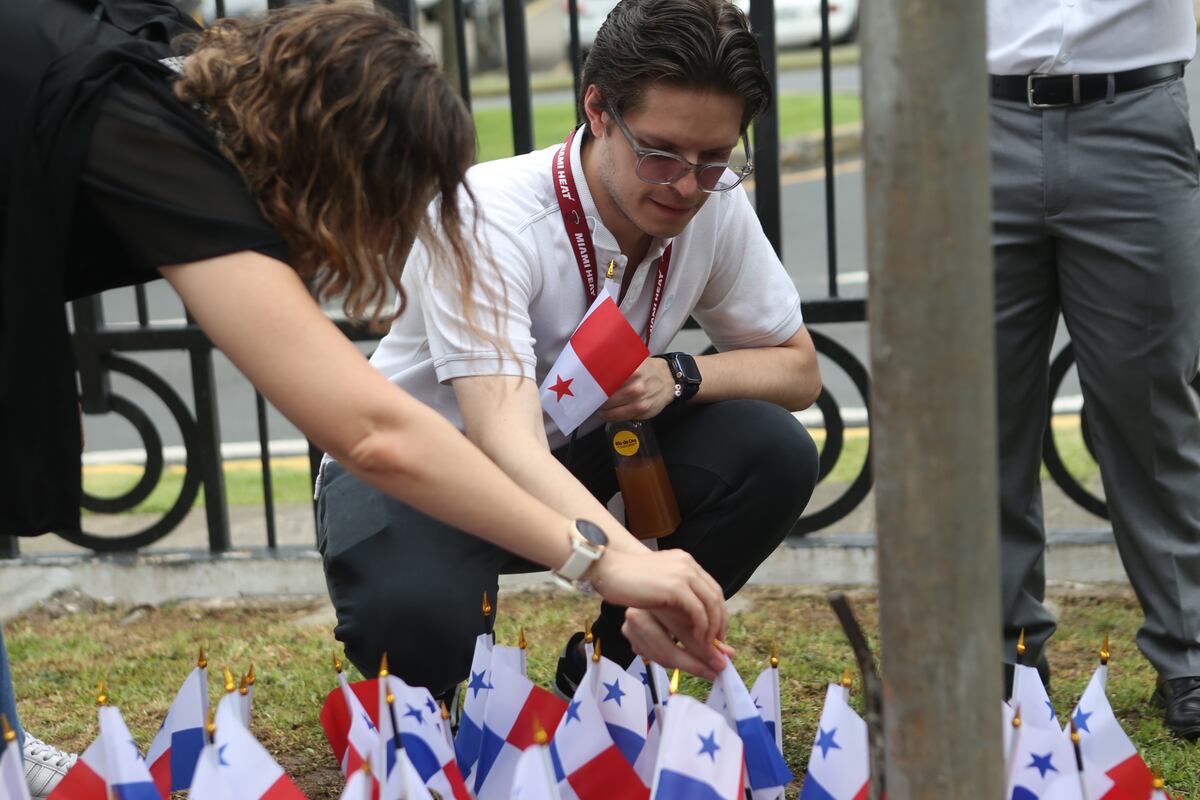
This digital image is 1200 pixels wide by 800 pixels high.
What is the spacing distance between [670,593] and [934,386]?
0.64 meters

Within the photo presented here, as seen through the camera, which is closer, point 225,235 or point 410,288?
point 225,235

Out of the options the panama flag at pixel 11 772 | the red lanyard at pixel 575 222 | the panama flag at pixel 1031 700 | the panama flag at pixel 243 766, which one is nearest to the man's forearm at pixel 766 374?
the red lanyard at pixel 575 222

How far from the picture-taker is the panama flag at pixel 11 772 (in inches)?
66.5

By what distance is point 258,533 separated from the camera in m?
4.25

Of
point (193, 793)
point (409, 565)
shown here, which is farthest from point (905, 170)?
point (409, 565)

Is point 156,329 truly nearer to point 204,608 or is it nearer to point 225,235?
point 204,608

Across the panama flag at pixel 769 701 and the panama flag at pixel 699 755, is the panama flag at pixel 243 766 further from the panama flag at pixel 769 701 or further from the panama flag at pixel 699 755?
the panama flag at pixel 769 701

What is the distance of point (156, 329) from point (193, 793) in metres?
1.99

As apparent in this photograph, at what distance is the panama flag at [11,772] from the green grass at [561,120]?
10385mm

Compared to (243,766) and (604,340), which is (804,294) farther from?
(243,766)

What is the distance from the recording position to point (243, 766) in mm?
1759

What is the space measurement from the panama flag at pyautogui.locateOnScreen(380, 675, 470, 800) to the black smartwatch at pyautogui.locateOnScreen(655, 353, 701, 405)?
2.48 ft

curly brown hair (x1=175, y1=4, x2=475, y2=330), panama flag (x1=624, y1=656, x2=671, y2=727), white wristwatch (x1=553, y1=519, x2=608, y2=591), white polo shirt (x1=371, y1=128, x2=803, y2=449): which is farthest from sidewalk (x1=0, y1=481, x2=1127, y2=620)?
curly brown hair (x1=175, y1=4, x2=475, y2=330)

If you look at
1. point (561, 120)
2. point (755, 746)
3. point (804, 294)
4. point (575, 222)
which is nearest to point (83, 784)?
point (755, 746)
